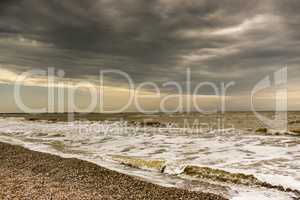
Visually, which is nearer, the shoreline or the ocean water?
the shoreline

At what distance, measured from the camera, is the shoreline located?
6434 mm

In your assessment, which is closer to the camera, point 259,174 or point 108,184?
point 108,184

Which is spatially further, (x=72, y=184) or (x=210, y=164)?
(x=210, y=164)

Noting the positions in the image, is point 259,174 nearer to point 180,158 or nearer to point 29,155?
point 180,158

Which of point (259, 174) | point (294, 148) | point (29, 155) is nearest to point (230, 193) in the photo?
point (259, 174)

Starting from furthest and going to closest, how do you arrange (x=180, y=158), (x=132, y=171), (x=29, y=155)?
(x=29, y=155)
(x=180, y=158)
(x=132, y=171)

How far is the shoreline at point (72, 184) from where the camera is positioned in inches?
253

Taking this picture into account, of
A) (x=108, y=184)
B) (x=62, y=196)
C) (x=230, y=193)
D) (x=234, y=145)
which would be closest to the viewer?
(x=62, y=196)

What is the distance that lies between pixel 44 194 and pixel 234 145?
933 centimetres

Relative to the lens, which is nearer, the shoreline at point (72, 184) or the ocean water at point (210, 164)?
the shoreline at point (72, 184)

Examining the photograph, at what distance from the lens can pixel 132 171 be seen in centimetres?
927

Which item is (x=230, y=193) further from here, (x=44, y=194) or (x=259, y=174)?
(x=44, y=194)

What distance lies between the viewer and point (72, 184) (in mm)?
7340

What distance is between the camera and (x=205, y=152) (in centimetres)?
1202
